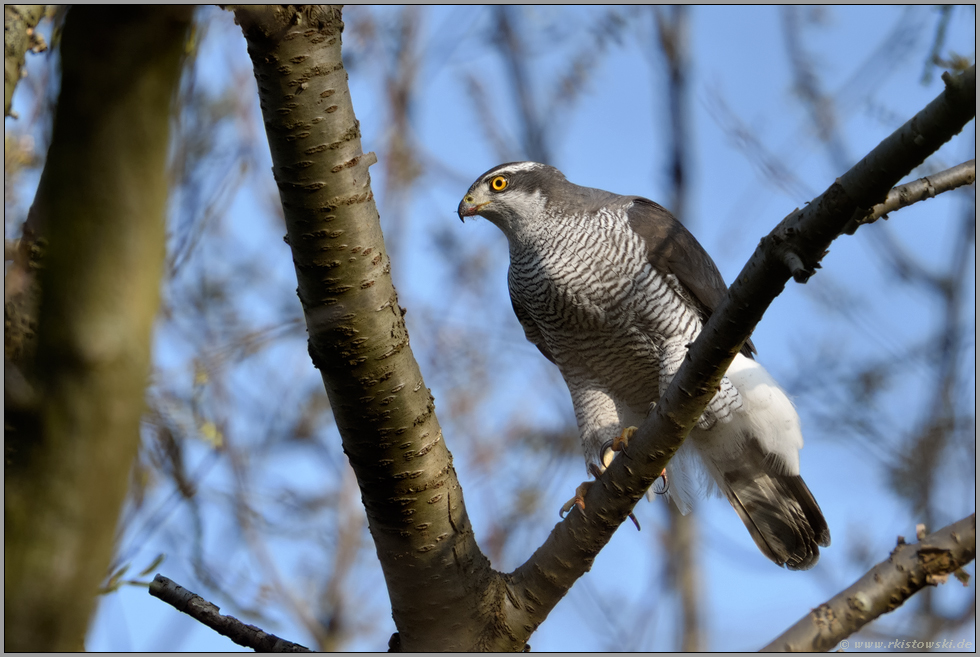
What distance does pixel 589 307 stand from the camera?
4137 mm

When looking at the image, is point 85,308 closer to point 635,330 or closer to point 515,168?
point 635,330

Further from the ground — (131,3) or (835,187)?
(835,187)

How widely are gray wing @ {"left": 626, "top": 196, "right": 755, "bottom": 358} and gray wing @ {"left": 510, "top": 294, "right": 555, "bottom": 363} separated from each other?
892 millimetres

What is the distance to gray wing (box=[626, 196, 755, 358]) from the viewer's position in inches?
161

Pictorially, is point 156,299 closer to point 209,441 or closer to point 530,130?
point 209,441

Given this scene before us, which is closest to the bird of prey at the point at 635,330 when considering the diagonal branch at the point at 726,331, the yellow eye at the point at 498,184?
the yellow eye at the point at 498,184

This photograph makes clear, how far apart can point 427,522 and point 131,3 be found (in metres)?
1.75

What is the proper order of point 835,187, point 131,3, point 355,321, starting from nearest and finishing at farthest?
point 131,3 → point 835,187 → point 355,321

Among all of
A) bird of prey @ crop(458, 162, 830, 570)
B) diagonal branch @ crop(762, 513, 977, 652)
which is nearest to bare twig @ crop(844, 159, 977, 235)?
diagonal branch @ crop(762, 513, 977, 652)

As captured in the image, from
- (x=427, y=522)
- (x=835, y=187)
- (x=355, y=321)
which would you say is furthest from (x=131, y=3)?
(x=427, y=522)

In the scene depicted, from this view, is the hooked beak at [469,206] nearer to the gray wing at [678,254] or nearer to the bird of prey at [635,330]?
the bird of prey at [635,330]

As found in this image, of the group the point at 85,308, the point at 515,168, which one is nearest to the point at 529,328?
the point at 515,168

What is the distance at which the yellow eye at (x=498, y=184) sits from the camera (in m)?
4.62

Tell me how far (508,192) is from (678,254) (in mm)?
1128
